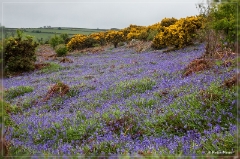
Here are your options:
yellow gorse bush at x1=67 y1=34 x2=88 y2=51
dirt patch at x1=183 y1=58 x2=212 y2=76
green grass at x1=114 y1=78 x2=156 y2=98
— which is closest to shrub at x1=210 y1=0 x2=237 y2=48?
dirt patch at x1=183 y1=58 x2=212 y2=76

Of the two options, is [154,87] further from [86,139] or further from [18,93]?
[18,93]

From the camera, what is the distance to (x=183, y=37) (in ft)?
70.6

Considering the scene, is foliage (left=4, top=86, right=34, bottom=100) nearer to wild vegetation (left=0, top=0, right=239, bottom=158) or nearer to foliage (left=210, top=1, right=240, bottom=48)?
wild vegetation (left=0, top=0, right=239, bottom=158)

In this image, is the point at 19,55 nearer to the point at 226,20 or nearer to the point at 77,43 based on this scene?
the point at 226,20

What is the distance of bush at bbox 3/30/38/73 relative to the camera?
1928 centimetres

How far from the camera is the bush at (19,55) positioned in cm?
1928

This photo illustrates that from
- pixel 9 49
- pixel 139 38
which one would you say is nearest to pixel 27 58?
pixel 9 49

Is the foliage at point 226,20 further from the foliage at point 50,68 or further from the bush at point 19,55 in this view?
the bush at point 19,55

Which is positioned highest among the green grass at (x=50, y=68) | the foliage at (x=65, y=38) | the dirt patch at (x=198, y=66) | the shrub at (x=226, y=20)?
the foliage at (x=65, y=38)

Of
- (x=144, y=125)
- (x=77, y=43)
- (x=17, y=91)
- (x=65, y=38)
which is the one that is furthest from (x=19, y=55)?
(x=65, y=38)

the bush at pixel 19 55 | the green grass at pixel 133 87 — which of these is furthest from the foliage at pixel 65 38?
the green grass at pixel 133 87

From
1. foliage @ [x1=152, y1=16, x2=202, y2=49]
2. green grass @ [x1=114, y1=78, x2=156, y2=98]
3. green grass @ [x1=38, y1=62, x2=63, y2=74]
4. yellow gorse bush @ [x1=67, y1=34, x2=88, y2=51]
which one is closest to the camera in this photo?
green grass @ [x1=114, y1=78, x2=156, y2=98]

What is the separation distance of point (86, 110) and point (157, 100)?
199 cm

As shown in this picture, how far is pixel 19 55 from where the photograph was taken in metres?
19.6
